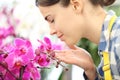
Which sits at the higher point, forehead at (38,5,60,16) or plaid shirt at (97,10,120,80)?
forehead at (38,5,60,16)

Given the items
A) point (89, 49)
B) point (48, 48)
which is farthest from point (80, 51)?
point (89, 49)

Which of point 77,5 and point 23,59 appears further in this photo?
point 77,5

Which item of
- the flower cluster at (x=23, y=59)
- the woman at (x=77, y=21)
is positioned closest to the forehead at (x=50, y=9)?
the woman at (x=77, y=21)

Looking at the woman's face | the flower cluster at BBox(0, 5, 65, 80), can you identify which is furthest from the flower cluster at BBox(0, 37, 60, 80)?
the woman's face

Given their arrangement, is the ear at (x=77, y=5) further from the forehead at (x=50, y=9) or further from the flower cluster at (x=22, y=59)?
the flower cluster at (x=22, y=59)

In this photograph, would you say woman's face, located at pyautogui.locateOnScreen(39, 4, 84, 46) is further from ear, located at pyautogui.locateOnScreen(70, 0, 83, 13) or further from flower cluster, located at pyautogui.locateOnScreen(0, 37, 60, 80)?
flower cluster, located at pyautogui.locateOnScreen(0, 37, 60, 80)

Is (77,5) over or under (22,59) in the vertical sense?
over

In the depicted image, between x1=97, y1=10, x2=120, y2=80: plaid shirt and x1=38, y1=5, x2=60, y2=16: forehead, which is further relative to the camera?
x1=38, y1=5, x2=60, y2=16: forehead

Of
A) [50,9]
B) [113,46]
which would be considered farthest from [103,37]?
[50,9]

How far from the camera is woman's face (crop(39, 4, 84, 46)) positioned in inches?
40.7

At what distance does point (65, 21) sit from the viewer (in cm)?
105

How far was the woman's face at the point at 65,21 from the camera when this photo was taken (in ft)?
3.39

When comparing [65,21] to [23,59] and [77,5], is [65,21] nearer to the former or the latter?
[77,5]

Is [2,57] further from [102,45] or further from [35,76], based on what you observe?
[102,45]
